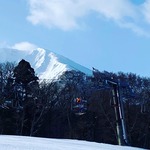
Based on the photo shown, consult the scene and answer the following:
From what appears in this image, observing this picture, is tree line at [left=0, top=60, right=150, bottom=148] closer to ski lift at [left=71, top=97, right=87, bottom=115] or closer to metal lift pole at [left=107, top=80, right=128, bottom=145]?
ski lift at [left=71, top=97, right=87, bottom=115]

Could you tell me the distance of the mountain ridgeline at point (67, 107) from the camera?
37438 mm

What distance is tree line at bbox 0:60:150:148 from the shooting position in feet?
123

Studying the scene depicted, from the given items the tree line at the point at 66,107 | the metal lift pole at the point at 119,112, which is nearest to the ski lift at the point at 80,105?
the metal lift pole at the point at 119,112

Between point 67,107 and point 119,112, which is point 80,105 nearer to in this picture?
point 119,112

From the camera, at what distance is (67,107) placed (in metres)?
39.9

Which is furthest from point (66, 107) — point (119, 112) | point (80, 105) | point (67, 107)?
point (119, 112)

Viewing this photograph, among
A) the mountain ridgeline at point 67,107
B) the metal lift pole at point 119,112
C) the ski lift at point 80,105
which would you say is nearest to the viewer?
the metal lift pole at point 119,112

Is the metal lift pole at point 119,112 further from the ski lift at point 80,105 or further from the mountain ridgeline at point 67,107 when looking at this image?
the mountain ridgeline at point 67,107

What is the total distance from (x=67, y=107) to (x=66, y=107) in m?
0.22

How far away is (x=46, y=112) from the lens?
3869cm

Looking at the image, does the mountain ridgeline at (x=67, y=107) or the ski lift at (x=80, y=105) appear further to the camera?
the mountain ridgeline at (x=67, y=107)

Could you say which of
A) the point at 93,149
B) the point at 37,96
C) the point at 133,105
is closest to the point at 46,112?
the point at 37,96

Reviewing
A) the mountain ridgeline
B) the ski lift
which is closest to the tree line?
the mountain ridgeline

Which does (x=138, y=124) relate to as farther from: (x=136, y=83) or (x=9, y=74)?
(x=9, y=74)
